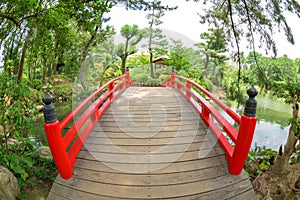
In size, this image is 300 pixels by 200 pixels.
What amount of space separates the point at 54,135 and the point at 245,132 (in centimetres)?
189

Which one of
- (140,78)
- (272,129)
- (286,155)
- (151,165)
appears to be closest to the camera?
(151,165)

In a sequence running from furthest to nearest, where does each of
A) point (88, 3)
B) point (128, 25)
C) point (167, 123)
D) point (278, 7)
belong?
point (128, 25)
point (88, 3)
point (167, 123)
point (278, 7)

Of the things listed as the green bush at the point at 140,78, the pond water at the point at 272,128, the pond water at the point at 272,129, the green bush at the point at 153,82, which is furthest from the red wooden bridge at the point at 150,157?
the green bush at the point at 140,78

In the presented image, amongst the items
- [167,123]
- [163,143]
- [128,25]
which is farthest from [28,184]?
[128,25]

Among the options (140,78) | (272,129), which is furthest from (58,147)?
(140,78)

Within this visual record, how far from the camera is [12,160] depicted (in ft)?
6.84

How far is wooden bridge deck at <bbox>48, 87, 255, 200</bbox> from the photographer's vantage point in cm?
190

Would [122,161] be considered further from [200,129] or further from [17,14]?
[17,14]

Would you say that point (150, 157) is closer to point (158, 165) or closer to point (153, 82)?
point (158, 165)

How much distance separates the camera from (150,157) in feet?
7.74

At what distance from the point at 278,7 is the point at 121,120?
2932 millimetres

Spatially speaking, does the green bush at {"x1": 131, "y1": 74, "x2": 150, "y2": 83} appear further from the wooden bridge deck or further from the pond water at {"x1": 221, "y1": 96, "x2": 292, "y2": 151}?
the wooden bridge deck

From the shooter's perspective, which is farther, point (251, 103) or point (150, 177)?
point (150, 177)

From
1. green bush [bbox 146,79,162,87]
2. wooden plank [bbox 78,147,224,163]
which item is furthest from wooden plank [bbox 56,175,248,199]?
green bush [bbox 146,79,162,87]
